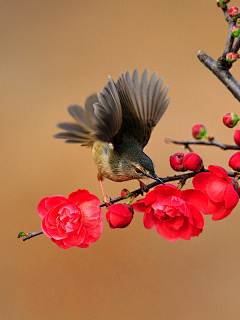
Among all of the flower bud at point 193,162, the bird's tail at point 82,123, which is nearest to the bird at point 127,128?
the bird's tail at point 82,123

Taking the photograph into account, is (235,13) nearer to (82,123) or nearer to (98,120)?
(98,120)

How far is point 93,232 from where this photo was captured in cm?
48

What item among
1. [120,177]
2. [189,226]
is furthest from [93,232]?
[120,177]

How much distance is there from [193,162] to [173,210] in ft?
A: 0.25

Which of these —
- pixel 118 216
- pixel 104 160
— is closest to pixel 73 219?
pixel 118 216

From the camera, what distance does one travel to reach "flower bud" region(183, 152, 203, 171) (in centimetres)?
47

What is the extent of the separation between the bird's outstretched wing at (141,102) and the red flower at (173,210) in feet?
0.90

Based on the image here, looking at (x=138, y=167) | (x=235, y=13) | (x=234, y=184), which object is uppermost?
(x=235, y=13)

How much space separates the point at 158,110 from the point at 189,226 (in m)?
0.34

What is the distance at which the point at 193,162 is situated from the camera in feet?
1.55

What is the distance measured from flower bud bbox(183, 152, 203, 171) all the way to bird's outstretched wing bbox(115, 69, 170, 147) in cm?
24

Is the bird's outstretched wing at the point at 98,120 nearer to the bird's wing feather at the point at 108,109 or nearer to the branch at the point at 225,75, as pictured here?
the bird's wing feather at the point at 108,109

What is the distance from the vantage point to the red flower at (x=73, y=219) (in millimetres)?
476

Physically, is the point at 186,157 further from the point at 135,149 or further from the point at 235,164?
the point at 135,149
